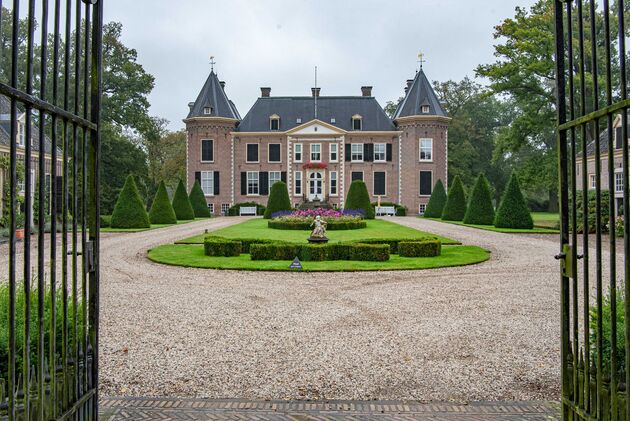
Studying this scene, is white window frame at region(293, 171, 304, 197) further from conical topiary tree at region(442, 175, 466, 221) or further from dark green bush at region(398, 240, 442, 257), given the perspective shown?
dark green bush at region(398, 240, 442, 257)

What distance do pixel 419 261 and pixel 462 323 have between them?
19.8ft

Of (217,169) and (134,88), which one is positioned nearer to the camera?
(134,88)

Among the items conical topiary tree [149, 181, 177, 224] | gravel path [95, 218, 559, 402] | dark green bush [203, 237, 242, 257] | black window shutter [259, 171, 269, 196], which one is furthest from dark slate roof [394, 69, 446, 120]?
gravel path [95, 218, 559, 402]

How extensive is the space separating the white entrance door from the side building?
8 centimetres

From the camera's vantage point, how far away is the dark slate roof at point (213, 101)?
130 feet

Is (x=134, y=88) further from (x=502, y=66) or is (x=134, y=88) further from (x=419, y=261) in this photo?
(x=419, y=261)

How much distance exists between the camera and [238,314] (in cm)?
709

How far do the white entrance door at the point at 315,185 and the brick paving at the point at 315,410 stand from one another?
36.0 metres

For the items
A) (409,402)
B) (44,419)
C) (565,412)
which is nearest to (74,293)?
(44,419)

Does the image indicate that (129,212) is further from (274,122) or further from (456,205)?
(274,122)

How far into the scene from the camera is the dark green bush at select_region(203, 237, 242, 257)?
13.7m

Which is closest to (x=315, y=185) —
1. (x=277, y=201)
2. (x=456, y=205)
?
(x=277, y=201)

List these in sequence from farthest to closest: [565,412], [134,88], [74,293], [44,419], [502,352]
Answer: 1. [134,88]
2. [502,352]
3. [565,412]
4. [74,293]
5. [44,419]

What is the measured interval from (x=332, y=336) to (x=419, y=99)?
116 ft
